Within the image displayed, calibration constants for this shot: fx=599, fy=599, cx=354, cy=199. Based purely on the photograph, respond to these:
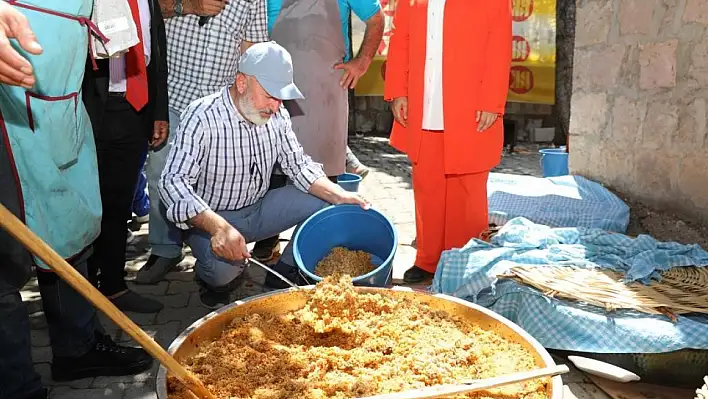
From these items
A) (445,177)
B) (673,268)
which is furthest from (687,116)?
(445,177)

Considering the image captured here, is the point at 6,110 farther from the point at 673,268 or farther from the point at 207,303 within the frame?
the point at 673,268

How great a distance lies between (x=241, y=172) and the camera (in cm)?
295

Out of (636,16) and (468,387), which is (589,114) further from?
(468,387)

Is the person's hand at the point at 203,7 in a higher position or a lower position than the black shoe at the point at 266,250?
higher

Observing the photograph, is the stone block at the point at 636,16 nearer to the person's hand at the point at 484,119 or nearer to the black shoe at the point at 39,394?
the person's hand at the point at 484,119

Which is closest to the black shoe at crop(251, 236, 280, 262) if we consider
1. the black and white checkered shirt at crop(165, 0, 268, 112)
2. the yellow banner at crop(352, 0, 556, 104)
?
the black and white checkered shirt at crop(165, 0, 268, 112)

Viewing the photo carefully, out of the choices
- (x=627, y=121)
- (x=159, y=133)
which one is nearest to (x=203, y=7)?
(x=159, y=133)

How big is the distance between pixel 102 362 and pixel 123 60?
1371 millimetres

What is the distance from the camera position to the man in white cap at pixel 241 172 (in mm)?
2607

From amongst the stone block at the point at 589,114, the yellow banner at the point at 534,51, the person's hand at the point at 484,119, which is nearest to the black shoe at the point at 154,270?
the person's hand at the point at 484,119

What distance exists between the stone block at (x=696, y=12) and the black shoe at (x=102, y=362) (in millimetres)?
3486

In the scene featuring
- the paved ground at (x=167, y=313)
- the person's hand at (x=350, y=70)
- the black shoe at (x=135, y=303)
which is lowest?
the paved ground at (x=167, y=313)

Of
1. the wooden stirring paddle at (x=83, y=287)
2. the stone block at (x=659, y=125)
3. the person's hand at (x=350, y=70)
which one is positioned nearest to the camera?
the wooden stirring paddle at (x=83, y=287)

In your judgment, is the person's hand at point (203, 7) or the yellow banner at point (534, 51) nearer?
the person's hand at point (203, 7)
